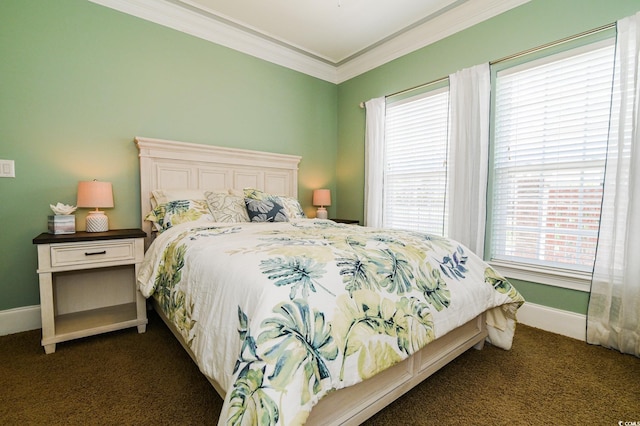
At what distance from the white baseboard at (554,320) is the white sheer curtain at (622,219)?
113 mm

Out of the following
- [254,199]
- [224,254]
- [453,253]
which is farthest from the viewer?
[254,199]

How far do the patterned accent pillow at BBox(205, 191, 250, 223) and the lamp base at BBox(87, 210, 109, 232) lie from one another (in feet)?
2.62

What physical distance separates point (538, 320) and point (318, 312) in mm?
2297

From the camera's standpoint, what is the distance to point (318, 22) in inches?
120

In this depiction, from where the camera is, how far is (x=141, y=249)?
2229 millimetres

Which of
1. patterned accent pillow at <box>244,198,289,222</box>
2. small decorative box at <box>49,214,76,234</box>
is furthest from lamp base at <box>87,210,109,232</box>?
patterned accent pillow at <box>244,198,289,222</box>

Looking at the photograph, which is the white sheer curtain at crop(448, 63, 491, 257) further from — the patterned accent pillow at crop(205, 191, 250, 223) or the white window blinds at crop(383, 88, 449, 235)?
the patterned accent pillow at crop(205, 191, 250, 223)

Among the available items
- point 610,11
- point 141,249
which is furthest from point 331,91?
→ point 141,249

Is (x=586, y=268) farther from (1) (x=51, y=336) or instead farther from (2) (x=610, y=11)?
(1) (x=51, y=336)

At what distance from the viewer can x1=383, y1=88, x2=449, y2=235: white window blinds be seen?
3064 millimetres

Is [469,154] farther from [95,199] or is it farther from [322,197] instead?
[95,199]

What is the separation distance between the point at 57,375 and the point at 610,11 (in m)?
4.23

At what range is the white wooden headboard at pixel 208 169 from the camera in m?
2.66

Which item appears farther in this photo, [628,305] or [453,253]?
[628,305]
